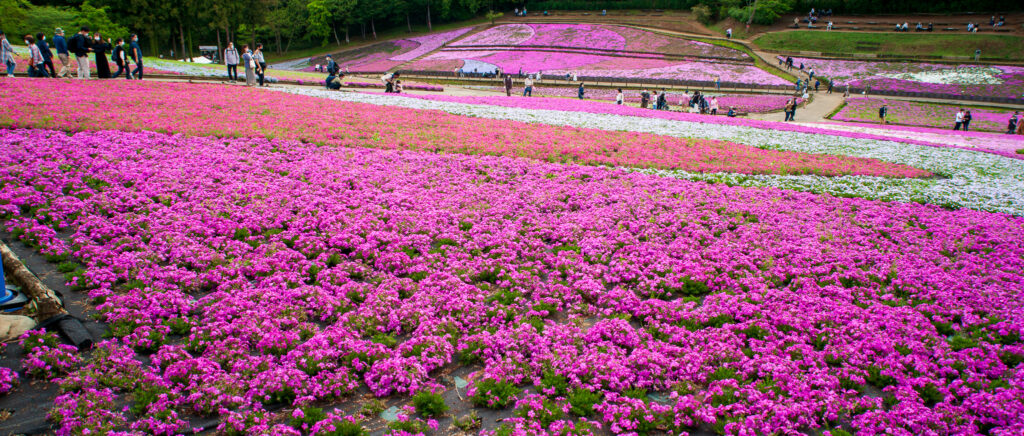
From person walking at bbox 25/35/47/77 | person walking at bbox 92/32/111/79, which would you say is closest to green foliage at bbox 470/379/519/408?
person walking at bbox 92/32/111/79

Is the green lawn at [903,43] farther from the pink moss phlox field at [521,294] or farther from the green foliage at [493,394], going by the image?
the green foliage at [493,394]

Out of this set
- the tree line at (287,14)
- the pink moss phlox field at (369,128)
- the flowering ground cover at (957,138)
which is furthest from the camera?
the tree line at (287,14)

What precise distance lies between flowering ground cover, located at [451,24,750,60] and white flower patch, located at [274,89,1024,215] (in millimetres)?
50323

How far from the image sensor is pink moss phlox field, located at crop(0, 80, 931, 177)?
1750 centimetres

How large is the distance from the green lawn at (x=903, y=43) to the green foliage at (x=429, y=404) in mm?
82560

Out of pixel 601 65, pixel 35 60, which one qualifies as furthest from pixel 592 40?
pixel 35 60

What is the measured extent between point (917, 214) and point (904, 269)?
5.08 meters

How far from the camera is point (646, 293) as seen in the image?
8.85m

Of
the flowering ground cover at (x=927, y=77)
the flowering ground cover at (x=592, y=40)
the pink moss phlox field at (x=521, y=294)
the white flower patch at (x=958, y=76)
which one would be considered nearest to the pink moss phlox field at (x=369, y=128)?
the pink moss phlox field at (x=521, y=294)

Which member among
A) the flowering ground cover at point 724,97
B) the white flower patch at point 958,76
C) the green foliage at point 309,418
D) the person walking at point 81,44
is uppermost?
the person walking at point 81,44

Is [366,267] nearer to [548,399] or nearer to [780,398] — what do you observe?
[548,399]

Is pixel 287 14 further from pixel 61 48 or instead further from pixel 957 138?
pixel 957 138

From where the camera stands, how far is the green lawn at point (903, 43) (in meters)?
64.2

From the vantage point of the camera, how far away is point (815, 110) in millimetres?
45531
